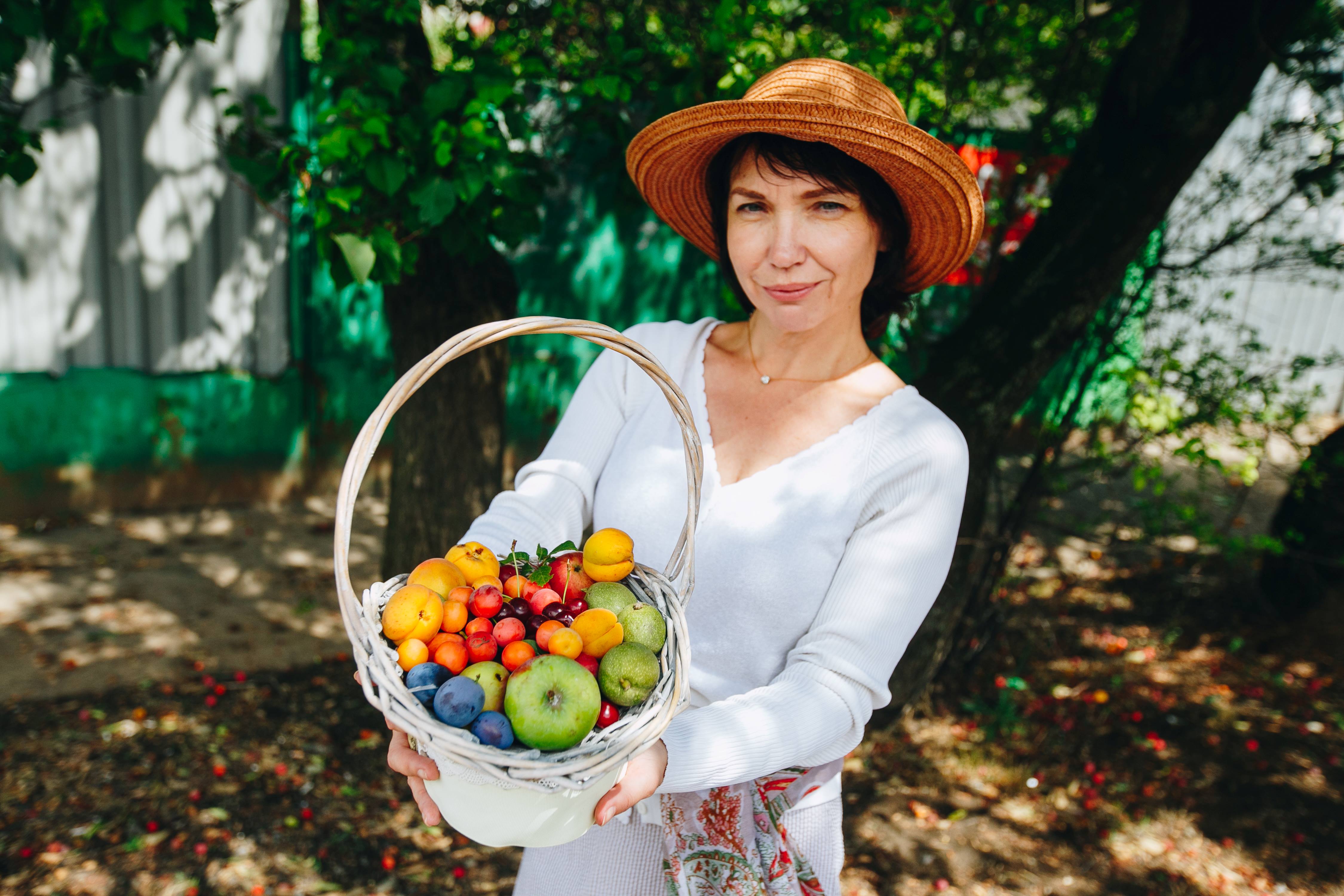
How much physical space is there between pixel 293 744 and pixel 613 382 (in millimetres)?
2486

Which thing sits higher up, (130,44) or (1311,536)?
(130,44)

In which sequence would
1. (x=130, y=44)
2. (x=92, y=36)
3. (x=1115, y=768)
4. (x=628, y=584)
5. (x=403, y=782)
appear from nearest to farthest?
1. (x=628, y=584)
2. (x=130, y=44)
3. (x=92, y=36)
4. (x=403, y=782)
5. (x=1115, y=768)

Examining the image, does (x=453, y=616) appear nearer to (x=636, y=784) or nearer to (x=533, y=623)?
(x=533, y=623)

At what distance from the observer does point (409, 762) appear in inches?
51.6

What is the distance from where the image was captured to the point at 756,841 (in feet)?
5.48

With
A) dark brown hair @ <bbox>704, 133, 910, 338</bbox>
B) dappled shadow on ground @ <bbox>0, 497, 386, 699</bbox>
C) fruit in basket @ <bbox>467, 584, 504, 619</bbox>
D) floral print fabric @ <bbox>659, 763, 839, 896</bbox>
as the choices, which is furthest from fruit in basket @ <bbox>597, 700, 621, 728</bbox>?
dappled shadow on ground @ <bbox>0, 497, 386, 699</bbox>

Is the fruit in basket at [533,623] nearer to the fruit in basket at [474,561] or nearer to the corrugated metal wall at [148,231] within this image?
the fruit in basket at [474,561]

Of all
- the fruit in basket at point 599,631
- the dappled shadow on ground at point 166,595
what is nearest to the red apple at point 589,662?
the fruit in basket at point 599,631

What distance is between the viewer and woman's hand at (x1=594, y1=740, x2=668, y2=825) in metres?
1.31

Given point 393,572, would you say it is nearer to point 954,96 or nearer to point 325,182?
point 325,182

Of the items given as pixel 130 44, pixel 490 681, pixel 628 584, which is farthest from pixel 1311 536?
pixel 130 44

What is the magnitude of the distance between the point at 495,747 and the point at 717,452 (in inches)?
31.3

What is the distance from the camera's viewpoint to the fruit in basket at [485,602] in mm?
1370

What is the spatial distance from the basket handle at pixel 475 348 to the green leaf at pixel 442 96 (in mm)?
1299
